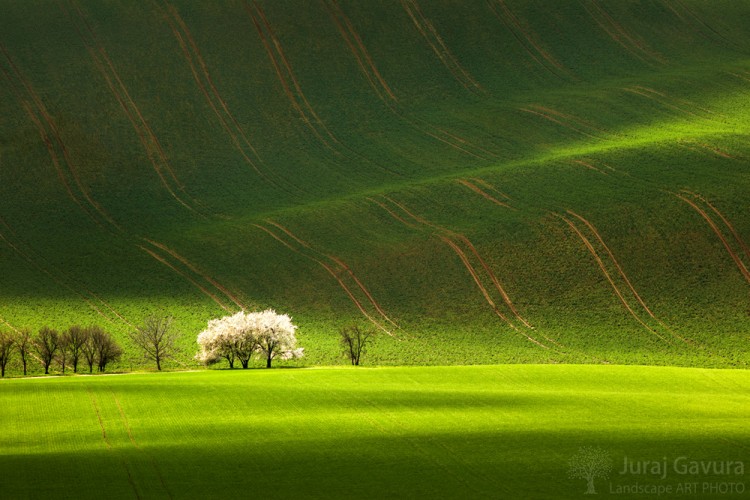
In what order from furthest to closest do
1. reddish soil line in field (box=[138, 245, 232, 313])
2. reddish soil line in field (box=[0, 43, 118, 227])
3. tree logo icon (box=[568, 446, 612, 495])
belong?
1. reddish soil line in field (box=[0, 43, 118, 227])
2. reddish soil line in field (box=[138, 245, 232, 313])
3. tree logo icon (box=[568, 446, 612, 495])

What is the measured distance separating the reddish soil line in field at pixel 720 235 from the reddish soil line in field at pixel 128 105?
3312cm

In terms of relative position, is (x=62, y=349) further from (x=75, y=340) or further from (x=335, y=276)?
(x=335, y=276)

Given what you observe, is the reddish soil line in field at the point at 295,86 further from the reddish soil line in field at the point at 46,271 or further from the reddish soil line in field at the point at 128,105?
the reddish soil line in field at the point at 46,271

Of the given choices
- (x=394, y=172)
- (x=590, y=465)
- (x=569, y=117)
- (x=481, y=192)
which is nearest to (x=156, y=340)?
(x=481, y=192)

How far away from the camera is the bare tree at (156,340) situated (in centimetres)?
5238

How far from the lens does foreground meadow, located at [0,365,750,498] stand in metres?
25.0

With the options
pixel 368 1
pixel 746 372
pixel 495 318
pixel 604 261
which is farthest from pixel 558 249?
pixel 368 1

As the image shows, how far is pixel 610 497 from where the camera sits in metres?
24.0

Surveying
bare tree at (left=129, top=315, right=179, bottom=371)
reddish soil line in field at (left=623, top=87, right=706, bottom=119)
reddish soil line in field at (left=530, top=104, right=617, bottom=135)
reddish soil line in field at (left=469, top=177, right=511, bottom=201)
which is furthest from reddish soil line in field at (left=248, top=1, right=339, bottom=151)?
bare tree at (left=129, top=315, right=179, bottom=371)

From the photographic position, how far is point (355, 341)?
2127 inches

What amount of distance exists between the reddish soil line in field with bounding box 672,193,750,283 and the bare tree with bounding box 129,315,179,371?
3176 centimetres

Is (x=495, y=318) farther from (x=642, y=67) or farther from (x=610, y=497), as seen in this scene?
(x=642, y=67)

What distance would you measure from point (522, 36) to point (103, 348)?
187 feet

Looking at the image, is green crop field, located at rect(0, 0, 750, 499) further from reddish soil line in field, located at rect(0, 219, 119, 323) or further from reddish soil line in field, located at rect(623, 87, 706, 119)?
reddish soil line in field, located at rect(623, 87, 706, 119)
